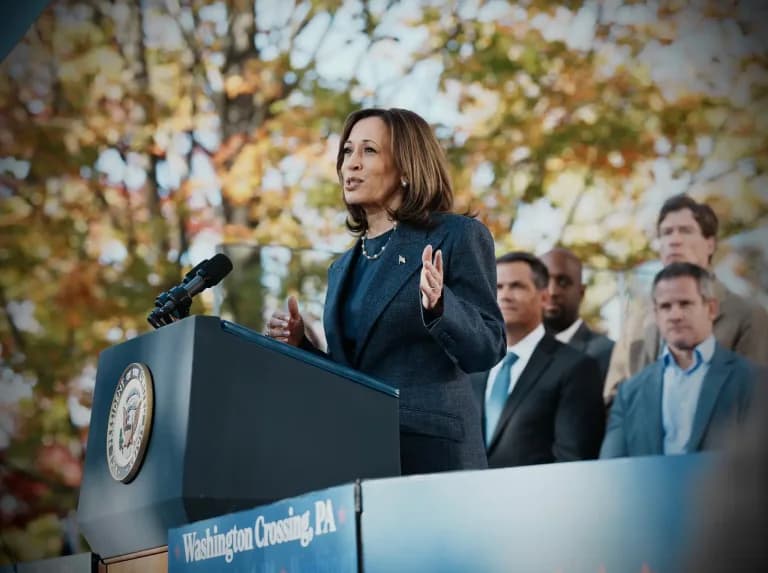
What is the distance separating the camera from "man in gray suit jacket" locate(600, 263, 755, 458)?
546 centimetres

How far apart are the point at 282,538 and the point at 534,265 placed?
459 centimetres

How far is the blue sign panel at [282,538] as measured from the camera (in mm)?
1644

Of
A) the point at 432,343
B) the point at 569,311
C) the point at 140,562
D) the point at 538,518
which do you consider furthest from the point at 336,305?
the point at 569,311

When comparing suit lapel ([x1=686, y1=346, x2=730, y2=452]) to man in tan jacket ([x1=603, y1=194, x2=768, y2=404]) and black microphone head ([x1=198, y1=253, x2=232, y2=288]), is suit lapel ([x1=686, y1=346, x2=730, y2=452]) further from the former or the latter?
black microphone head ([x1=198, y1=253, x2=232, y2=288])

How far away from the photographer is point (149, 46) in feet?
31.9

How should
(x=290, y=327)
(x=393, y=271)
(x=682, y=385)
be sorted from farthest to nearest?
(x=682, y=385)
(x=290, y=327)
(x=393, y=271)

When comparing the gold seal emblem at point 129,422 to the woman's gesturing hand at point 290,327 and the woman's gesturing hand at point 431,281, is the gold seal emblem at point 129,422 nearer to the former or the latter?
the woman's gesturing hand at point 290,327

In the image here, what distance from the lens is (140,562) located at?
2.21 metres

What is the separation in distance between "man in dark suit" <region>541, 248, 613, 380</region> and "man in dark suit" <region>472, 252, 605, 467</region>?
16 cm

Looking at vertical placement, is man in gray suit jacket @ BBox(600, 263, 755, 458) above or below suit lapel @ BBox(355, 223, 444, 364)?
above

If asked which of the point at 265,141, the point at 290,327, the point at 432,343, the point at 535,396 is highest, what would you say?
the point at 265,141

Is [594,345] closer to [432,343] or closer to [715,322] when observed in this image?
[715,322]

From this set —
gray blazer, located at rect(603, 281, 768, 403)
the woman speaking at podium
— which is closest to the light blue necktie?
gray blazer, located at rect(603, 281, 768, 403)

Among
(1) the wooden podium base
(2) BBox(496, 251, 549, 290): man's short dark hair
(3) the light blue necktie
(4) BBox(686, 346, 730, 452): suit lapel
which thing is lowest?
(1) the wooden podium base
